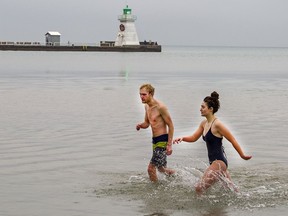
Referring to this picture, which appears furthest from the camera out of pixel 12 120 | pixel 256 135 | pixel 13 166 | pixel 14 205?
pixel 12 120

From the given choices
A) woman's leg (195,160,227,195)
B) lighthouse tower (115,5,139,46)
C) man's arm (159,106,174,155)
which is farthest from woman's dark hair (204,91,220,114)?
lighthouse tower (115,5,139,46)

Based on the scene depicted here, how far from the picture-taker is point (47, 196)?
1072 centimetres

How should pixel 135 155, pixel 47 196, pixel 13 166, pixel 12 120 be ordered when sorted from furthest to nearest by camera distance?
1. pixel 12 120
2. pixel 135 155
3. pixel 13 166
4. pixel 47 196

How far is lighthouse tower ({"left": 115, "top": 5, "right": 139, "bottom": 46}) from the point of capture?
132 metres

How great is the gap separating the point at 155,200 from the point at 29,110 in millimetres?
14547

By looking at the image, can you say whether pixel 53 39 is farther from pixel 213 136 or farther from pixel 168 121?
pixel 213 136

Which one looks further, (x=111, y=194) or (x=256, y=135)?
(x=256, y=135)

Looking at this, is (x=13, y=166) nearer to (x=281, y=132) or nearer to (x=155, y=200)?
(x=155, y=200)

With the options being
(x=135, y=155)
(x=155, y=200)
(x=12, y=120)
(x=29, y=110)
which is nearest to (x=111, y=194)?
(x=155, y=200)

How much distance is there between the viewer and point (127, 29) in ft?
442

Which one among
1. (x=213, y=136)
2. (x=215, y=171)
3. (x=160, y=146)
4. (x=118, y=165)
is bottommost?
(x=118, y=165)

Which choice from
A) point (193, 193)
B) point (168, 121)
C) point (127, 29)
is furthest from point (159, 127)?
point (127, 29)

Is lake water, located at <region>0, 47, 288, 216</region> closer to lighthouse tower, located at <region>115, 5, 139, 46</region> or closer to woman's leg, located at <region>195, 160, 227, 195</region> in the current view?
woman's leg, located at <region>195, 160, 227, 195</region>

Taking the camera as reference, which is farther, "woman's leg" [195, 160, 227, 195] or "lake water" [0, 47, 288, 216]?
"lake water" [0, 47, 288, 216]
